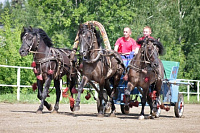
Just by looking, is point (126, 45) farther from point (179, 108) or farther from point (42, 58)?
point (179, 108)

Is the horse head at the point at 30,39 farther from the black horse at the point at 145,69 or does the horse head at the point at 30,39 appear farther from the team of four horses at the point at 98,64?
the black horse at the point at 145,69

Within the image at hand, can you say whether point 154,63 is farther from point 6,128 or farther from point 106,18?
point 106,18

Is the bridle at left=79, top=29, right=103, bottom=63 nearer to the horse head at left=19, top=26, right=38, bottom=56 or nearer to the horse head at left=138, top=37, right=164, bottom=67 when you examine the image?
the horse head at left=138, top=37, right=164, bottom=67

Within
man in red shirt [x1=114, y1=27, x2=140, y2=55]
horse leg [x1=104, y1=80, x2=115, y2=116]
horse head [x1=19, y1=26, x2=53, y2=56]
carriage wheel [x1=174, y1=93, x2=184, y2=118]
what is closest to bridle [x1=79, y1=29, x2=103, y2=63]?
horse leg [x1=104, y1=80, x2=115, y2=116]

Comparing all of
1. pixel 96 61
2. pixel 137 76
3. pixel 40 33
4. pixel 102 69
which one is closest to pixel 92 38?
pixel 96 61

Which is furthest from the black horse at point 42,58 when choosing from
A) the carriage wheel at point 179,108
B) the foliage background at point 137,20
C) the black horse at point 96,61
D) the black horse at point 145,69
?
the foliage background at point 137,20

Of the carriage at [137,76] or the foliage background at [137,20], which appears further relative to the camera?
the foliage background at [137,20]

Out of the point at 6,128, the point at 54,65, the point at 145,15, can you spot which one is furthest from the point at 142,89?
the point at 145,15

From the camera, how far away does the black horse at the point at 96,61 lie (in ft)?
40.2

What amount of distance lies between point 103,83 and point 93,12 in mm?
24308

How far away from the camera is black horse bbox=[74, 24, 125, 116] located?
12.2 m

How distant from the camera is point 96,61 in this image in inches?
494

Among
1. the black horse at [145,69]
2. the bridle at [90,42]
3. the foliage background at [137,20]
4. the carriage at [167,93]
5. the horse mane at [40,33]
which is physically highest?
the foliage background at [137,20]

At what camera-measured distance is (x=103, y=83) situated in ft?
42.0
